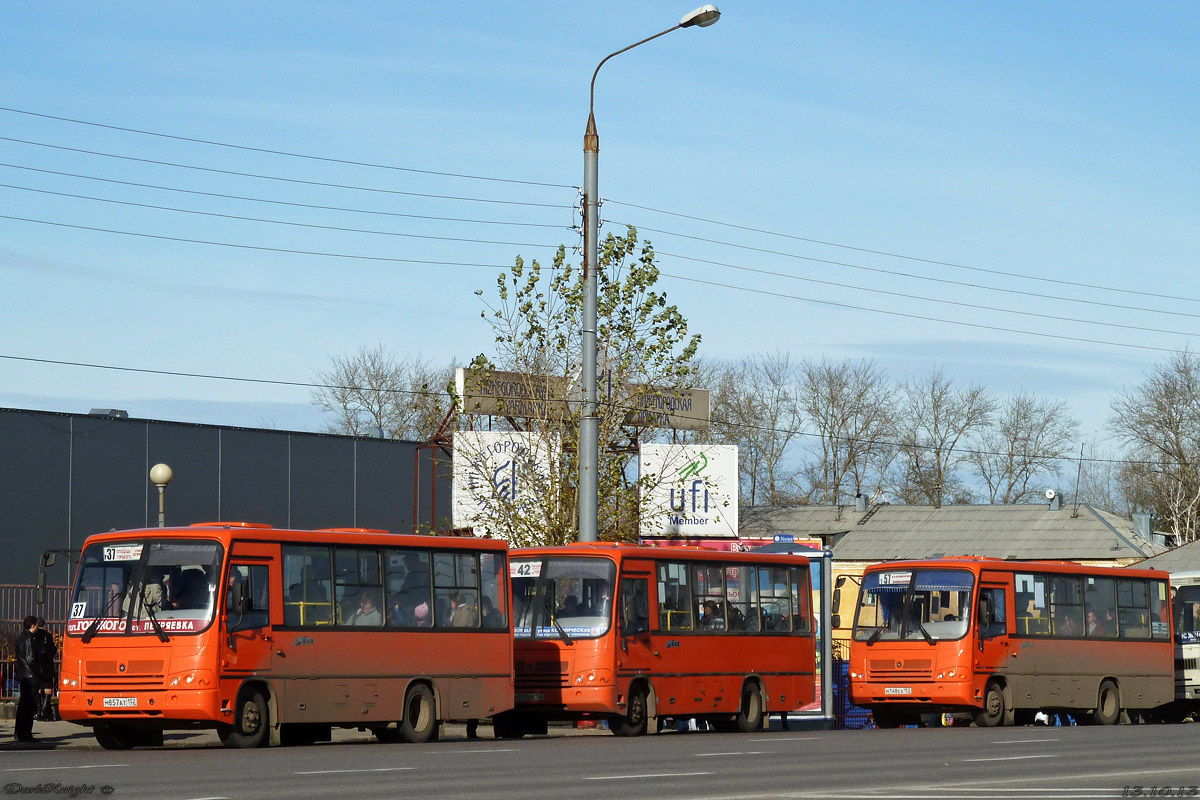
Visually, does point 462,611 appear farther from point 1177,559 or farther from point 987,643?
point 1177,559

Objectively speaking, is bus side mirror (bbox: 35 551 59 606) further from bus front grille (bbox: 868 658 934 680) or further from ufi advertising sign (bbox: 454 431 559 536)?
bus front grille (bbox: 868 658 934 680)

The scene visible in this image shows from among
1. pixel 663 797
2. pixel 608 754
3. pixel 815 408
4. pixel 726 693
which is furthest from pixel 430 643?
pixel 815 408

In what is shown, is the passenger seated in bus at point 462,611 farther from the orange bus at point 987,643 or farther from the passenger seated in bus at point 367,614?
the orange bus at point 987,643

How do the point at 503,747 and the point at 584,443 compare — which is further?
the point at 584,443

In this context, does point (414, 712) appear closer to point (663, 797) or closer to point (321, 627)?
point (321, 627)

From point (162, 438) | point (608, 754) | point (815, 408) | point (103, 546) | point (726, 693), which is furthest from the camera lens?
point (815, 408)

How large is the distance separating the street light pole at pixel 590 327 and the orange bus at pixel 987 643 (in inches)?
A: 224

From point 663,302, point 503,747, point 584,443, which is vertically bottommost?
point 503,747

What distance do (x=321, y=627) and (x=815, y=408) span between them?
63731 millimetres

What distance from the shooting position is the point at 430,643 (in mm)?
22234

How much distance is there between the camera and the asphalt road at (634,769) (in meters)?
13.5

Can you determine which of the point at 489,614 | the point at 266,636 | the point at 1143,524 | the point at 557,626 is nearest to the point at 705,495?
the point at 557,626

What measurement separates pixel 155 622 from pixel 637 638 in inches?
291

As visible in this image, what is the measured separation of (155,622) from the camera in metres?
19.6
